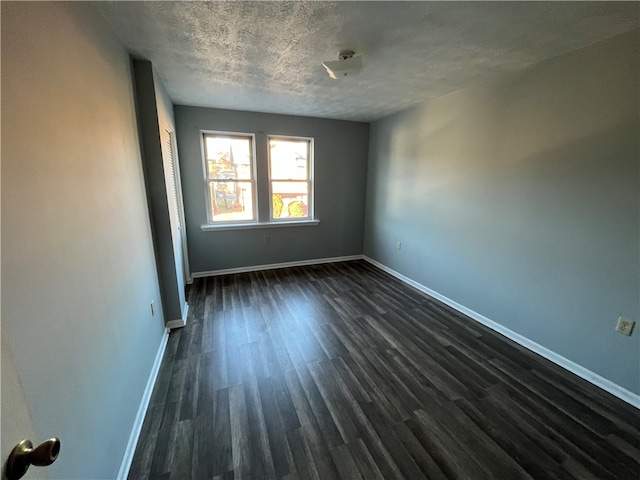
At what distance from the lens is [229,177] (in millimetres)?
3801

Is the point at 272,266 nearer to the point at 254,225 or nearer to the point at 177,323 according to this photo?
the point at 254,225

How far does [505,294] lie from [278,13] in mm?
2892

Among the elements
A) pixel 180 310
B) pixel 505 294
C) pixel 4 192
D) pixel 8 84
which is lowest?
pixel 180 310

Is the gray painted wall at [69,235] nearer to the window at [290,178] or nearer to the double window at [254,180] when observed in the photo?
the double window at [254,180]

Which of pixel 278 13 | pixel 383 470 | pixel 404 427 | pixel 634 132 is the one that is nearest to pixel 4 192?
pixel 278 13

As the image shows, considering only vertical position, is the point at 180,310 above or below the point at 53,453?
below

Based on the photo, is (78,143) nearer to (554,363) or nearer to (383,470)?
(383,470)

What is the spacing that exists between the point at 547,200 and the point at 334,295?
7.58 feet

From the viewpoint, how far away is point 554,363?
214 centimetres

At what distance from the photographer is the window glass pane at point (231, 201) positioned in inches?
149

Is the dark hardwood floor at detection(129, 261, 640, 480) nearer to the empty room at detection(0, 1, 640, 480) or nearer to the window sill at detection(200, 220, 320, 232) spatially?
the empty room at detection(0, 1, 640, 480)

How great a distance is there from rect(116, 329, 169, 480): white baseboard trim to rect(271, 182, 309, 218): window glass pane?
2486 millimetres

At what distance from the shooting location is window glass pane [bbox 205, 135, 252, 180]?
12.0ft

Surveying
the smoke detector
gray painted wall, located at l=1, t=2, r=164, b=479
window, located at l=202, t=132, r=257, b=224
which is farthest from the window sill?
the smoke detector
